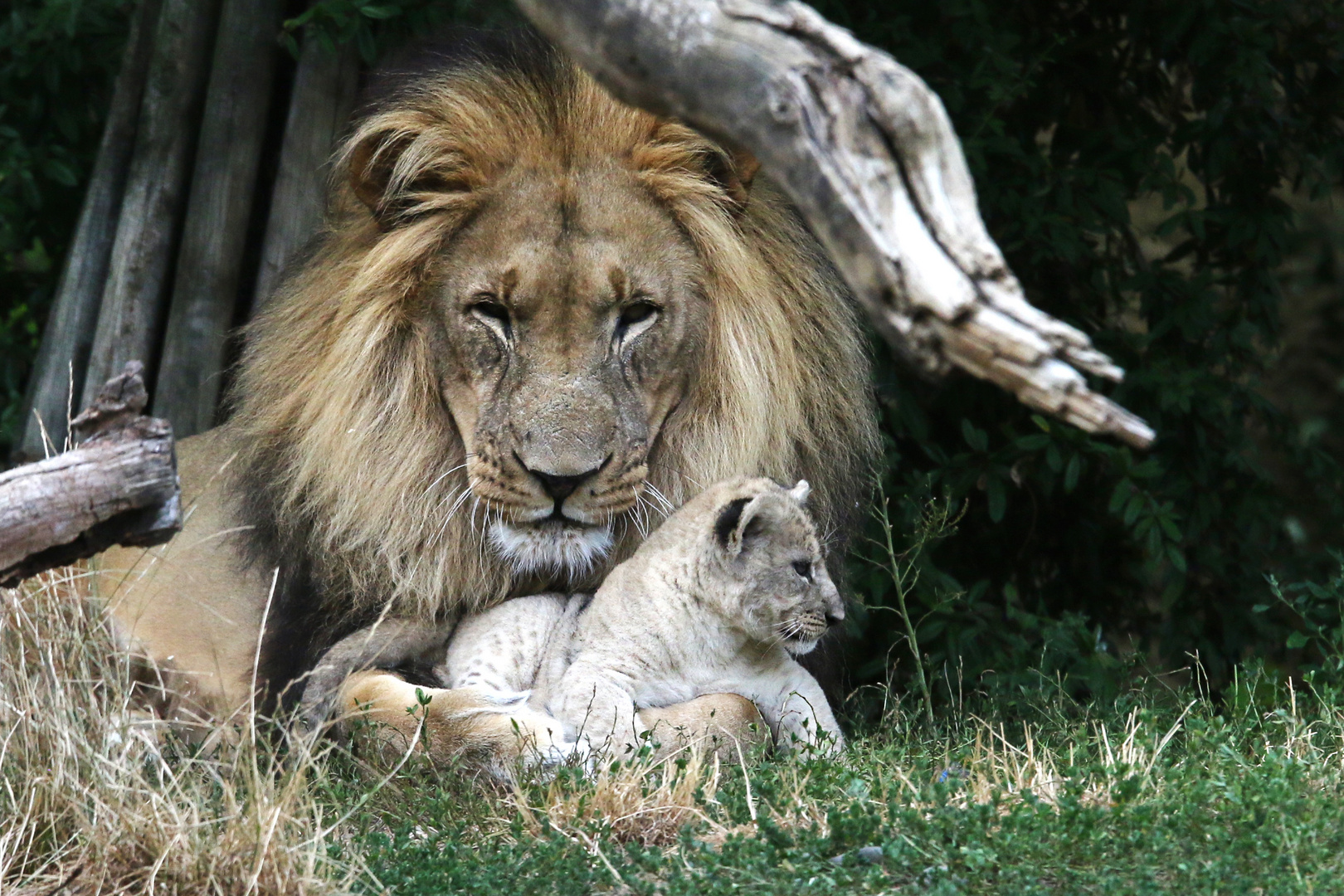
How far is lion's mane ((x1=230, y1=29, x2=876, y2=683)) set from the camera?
3.99 m

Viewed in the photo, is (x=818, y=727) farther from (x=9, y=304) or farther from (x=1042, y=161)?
(x=9, y=304)

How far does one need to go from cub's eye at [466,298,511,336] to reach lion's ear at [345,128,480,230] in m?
0.28

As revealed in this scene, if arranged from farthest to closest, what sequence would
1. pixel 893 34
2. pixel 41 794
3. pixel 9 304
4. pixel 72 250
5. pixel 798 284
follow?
pixel 9 304
pixel 72 250
pixel 893 34
pixel 798 284
pixel 41 794

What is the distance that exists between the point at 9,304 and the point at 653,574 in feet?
11.1

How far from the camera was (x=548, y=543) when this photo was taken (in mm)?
3826

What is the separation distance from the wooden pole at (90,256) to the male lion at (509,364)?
1.42 meters

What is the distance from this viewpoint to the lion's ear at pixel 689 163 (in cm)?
399

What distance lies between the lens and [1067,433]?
5.07 m

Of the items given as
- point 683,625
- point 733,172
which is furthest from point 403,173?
point 683,625

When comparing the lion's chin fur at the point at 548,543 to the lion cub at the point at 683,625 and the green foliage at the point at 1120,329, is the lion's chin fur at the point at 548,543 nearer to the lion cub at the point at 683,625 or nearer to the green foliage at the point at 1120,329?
the lion cub at the point at 683,625

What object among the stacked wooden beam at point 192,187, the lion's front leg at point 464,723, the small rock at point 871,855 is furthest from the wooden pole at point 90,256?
the small rock at point 871,855

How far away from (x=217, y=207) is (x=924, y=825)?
3372 millimetres

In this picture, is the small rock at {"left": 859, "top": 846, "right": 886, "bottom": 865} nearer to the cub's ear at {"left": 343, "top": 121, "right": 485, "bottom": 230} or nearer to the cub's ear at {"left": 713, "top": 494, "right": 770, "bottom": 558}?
the cub's ear at {"left": 713, "top": 494, "right": 770, "bottom": 558}

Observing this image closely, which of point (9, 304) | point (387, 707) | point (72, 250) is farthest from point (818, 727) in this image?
point (9, 304)
